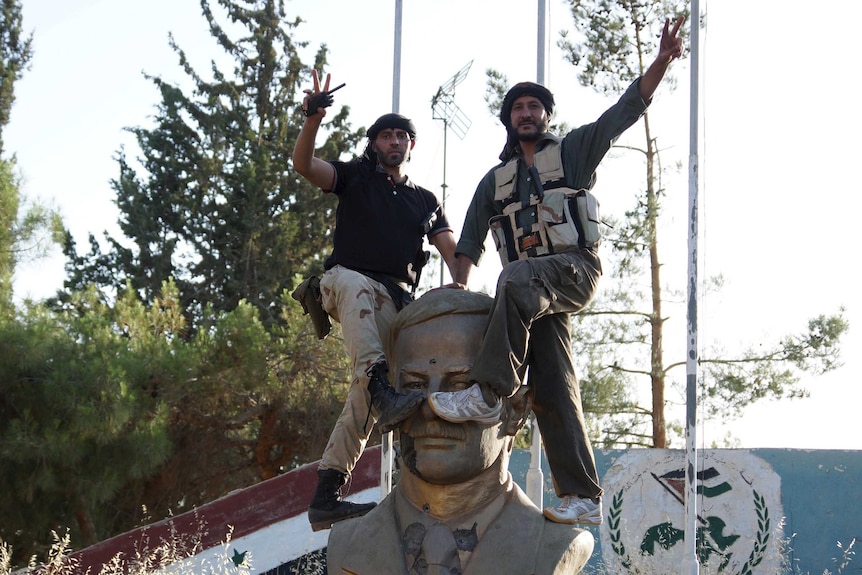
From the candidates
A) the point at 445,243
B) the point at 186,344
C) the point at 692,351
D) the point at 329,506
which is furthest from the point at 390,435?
the point at 186,344

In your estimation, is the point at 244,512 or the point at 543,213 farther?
the point at 244,512

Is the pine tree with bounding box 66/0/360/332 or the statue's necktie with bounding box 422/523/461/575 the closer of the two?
the statue's necktie with bounding box 422/523/461/575

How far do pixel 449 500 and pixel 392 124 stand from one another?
2.01 metres

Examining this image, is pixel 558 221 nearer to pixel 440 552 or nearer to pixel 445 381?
pixel 445 381

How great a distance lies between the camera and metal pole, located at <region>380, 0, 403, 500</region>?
781 cm

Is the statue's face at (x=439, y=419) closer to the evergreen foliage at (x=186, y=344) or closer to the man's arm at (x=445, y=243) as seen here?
the man's arm at (x=445, y=243)

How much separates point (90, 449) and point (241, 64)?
39.3 ft

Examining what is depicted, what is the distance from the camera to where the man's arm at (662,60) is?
16.6 feet

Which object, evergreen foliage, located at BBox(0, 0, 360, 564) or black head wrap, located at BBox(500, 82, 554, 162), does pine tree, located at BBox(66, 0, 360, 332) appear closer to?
evergreen foliage, located at BBox(0, 0, 360, 564)

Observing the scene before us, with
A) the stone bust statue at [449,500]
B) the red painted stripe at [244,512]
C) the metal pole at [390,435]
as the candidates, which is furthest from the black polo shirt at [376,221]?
the red painted stripe at [244,512]

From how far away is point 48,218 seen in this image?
14.3m

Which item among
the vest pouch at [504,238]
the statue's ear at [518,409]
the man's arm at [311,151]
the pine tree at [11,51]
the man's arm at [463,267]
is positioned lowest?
the statue's ear at [518,409]

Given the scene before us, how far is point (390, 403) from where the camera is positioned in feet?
15.7

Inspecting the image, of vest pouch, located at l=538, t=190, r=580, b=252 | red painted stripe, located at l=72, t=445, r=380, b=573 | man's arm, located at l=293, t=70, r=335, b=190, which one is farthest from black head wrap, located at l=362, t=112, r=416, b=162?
red painted stripe, located at l=72, t=445, r=380, b=573
